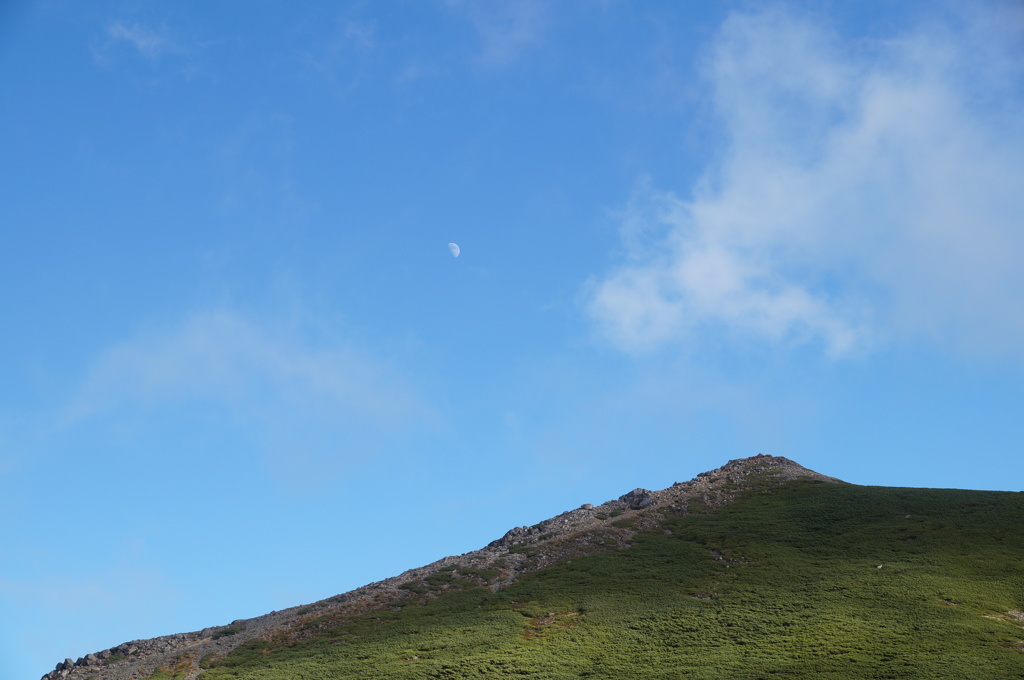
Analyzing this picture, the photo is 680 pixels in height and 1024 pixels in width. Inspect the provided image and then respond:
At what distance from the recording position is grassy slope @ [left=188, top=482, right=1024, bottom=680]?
44.5 meters

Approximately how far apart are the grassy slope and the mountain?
164mm

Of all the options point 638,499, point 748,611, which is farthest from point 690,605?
point 638,499

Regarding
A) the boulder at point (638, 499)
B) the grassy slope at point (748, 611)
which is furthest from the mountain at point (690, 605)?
the boulder at point (638, 499)

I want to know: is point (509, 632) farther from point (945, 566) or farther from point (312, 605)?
point (945, 566)

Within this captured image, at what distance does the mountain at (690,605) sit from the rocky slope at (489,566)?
9.1 inches

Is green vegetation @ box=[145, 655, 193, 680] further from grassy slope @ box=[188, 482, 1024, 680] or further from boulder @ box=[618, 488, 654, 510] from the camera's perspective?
boulder @ box=[618, 488, 654, 510]

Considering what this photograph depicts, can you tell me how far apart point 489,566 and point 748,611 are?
24.3m

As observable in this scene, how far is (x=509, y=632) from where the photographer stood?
53156mm

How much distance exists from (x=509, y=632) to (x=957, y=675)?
1039 inches

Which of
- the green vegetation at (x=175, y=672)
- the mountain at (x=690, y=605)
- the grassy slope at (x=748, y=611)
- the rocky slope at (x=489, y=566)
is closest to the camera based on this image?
the grassy slope at (x=748, y=611)

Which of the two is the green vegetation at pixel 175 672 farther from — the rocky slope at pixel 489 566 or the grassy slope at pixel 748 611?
the grassy slope at pixel 748 611

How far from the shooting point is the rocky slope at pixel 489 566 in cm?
5988

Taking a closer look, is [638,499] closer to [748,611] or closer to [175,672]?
[748,611]

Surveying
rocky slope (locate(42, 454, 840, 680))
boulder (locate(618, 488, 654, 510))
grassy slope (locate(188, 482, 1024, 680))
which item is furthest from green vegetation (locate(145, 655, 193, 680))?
boulder (locate(618, 488, 654, 510))
